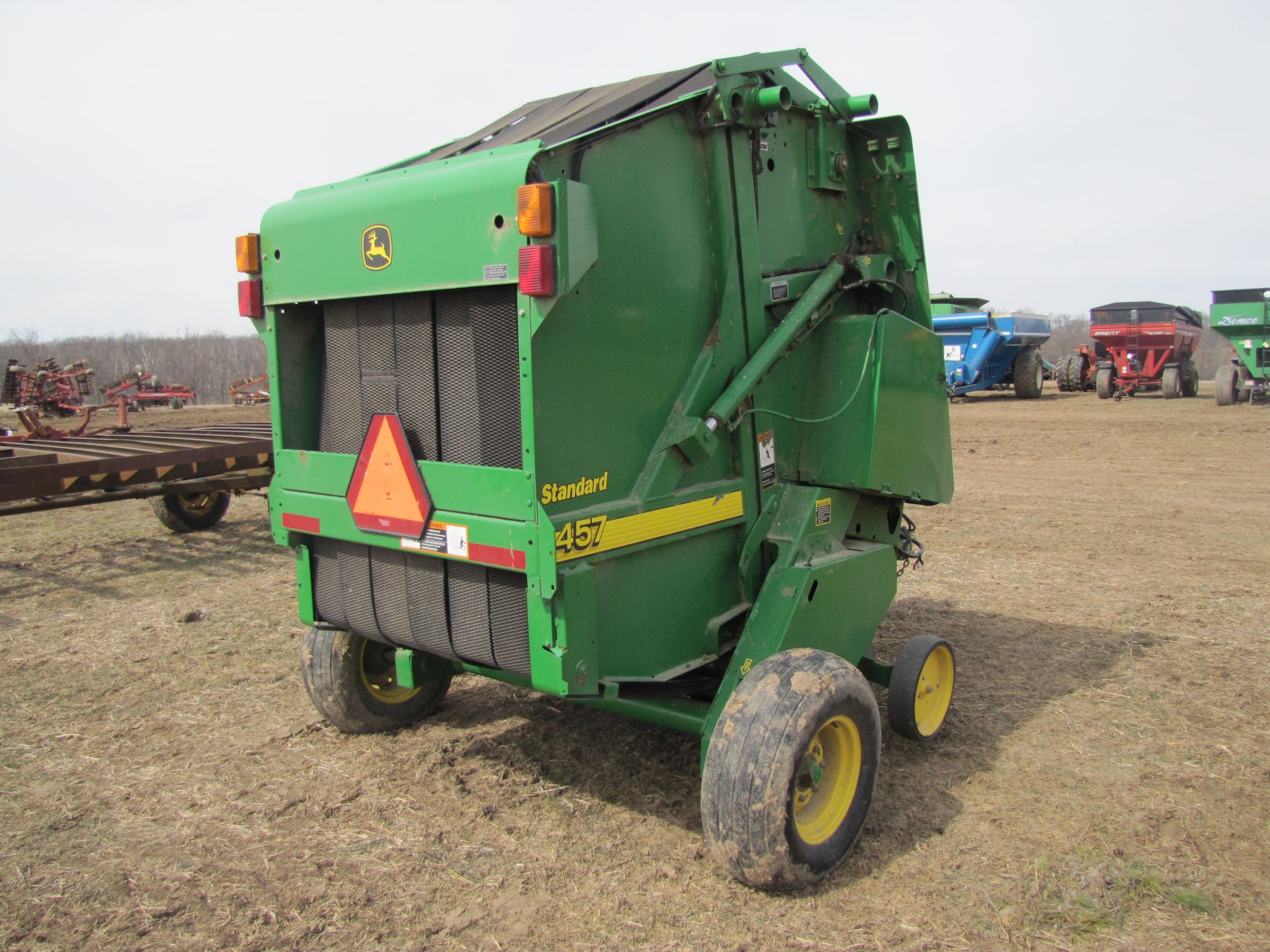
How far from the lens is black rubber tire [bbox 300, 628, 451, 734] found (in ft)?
14.7

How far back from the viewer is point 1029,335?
883 inches

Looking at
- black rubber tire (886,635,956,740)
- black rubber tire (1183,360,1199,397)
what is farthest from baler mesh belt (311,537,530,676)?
black rubber tire (1183,360,1199,397)

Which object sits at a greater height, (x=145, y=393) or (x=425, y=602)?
(x=145, y=393)

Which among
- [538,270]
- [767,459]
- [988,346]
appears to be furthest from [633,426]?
[988,346]

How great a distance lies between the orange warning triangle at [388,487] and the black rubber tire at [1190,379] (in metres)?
23.5

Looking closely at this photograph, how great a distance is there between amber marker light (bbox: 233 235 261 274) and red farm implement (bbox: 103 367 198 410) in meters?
27.7

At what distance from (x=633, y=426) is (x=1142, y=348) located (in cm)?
2307

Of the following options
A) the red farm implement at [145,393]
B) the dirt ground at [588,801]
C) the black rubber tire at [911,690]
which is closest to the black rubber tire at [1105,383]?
the dirt ground at [588,801]

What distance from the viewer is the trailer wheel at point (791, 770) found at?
124 inches

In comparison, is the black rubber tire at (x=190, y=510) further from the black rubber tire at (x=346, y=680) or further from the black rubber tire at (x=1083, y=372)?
the black rubber tire at (x=1083, y=372)

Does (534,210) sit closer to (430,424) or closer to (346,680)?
(430,424)

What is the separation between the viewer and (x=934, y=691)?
4590 millimetres

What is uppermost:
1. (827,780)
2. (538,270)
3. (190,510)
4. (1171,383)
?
(538,270)

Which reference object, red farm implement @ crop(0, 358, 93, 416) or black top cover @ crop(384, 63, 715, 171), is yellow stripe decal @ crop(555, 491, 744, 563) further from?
red farm implement @ crop(0, 358, 93, 416)
